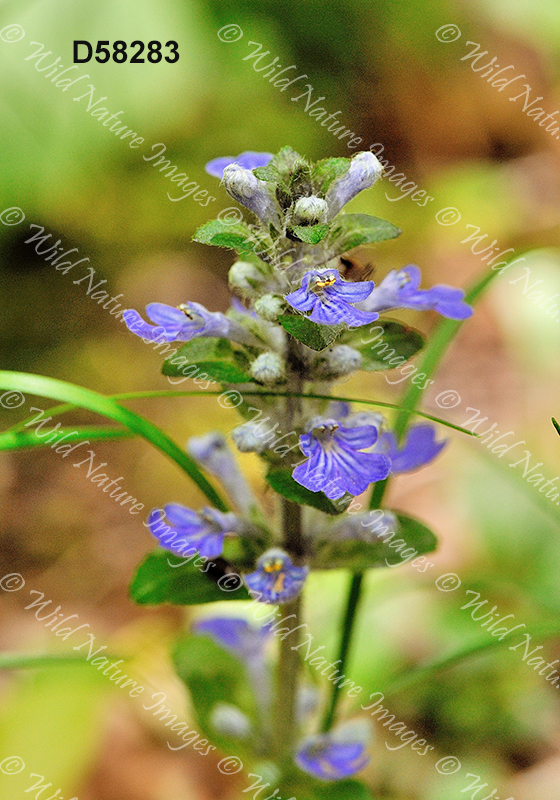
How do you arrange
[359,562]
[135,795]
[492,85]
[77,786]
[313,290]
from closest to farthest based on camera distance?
[313,290] → [359,562] → [77,786] → [135,795] → [492,85]

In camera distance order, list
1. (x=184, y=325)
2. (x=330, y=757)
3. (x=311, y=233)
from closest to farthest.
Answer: (x=311, y=233), (x=184, y=325), (x=330, y=757)

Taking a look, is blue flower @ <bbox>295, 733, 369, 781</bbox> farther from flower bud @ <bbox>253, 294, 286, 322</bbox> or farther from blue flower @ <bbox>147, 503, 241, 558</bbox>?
flower bud @ <bbox>253, 294, 286, 322</bbox>

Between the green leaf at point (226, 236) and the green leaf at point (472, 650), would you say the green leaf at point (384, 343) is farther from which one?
the green leaf at point (472, 650)

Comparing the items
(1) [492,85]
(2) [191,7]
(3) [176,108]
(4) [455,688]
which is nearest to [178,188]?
(3) [176,108]

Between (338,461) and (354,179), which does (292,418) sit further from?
(354,179)

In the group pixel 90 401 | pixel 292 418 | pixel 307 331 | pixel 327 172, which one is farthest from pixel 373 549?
pixel 327 172

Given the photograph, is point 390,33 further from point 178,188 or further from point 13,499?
point 13,499

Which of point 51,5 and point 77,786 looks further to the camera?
point 51,5
